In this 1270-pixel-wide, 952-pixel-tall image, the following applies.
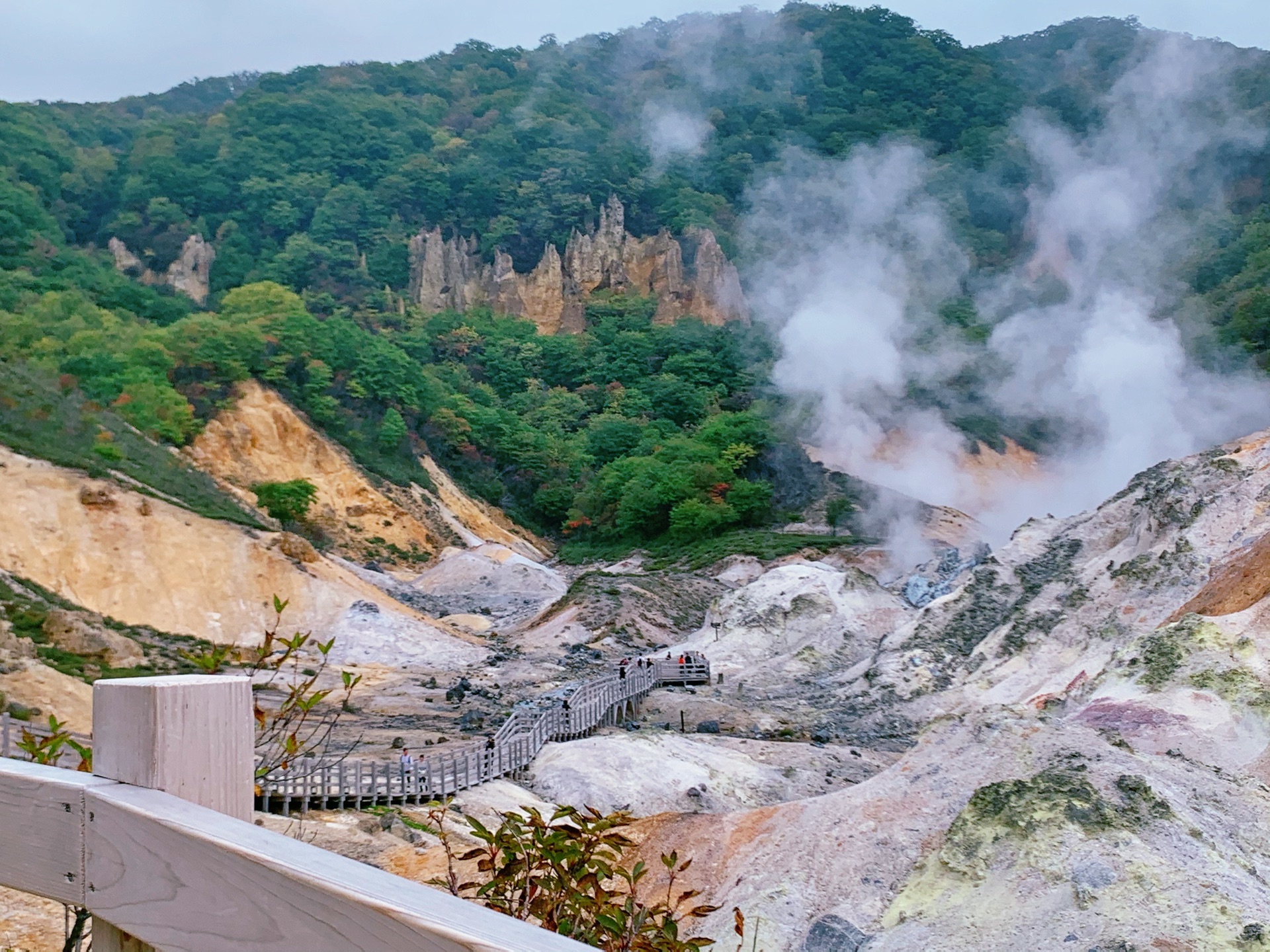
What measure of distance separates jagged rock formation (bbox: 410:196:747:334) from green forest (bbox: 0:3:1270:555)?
67.1 inches

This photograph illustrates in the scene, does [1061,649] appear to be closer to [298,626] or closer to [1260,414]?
[298,626]

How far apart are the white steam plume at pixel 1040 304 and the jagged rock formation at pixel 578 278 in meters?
5.72

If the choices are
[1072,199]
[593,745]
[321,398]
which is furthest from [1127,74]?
[593,745]

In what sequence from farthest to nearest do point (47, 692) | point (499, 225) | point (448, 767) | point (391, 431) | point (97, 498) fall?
point (499, 225)
point (391, 431)
point (97, 498)
point (47, 692)
point (448, 767)

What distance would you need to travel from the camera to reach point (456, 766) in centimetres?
1628

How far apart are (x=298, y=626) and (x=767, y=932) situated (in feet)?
80.2

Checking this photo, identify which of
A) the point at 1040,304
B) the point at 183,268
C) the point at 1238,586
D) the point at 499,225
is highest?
the point at 499,225

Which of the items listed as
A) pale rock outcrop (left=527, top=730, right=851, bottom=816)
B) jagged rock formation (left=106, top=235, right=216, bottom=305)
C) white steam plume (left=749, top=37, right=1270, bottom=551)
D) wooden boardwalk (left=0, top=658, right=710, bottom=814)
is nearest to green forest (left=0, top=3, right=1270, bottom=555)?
jagged rock formation (left=106, top=235, right=216, bottom=305)

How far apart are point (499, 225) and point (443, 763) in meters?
76.5

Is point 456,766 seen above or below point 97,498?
below

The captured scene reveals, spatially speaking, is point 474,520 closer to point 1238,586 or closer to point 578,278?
point 578,278

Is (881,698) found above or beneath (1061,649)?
beneath

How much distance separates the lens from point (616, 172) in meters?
92.1

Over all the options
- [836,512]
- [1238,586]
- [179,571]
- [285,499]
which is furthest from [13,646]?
[836,512]
